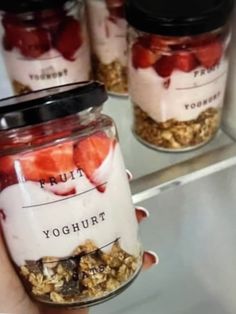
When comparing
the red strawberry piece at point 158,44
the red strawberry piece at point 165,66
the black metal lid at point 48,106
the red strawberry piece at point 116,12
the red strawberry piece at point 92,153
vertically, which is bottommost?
the red strawberry piece at point 165,66

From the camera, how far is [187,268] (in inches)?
21.9

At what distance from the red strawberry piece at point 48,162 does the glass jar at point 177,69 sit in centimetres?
17

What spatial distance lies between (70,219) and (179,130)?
203 mm

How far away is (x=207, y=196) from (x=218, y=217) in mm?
28

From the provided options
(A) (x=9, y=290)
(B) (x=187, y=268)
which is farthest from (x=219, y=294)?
(A) (x=9, y=290)

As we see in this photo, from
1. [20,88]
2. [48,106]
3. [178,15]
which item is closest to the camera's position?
[48,106]

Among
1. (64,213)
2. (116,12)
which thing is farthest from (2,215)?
(116,12)

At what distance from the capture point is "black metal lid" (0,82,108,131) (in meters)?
0.28

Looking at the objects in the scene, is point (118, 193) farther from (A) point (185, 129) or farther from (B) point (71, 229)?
(A) point (185, 129)

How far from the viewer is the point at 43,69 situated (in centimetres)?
50

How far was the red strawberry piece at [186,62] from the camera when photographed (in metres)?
0.44

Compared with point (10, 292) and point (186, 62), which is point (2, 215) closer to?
point (10, 292)

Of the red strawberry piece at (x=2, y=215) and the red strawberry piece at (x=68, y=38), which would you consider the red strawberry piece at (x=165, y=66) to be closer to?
the red strawberry piece at (x=68, y=38)

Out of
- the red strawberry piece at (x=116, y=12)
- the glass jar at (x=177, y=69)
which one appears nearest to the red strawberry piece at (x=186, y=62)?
the glass jar at (x=177, y=69)
